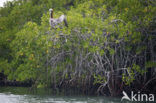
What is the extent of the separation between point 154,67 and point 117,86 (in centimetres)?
153

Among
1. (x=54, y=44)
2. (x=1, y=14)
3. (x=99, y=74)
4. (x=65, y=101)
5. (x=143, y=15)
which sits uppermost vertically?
(x=1, y=14)

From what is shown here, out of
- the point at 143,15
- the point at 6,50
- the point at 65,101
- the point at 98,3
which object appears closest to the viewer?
the point at 65,101

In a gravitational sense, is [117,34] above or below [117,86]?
above

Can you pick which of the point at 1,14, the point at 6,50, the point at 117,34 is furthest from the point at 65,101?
the point at 1,14

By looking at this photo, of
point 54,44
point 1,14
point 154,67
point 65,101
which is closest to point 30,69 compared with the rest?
point 54,44

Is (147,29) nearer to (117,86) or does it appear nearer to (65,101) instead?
(117,86)

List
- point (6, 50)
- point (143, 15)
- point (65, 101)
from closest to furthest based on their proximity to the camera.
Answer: point (65, 101) < point (143, 15) < point (6, 50)

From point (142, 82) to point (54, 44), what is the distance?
143 inches

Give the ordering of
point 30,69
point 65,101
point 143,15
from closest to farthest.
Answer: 1. point 65,101
2. point 143,15
3. point 30,69

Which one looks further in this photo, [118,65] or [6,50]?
[6,50]

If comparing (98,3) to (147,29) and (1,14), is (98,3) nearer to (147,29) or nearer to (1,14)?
(147,29)

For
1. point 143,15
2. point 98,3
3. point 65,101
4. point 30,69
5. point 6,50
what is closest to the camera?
point 65,101

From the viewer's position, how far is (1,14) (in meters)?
21.7

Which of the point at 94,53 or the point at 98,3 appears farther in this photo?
the point at 98,3
